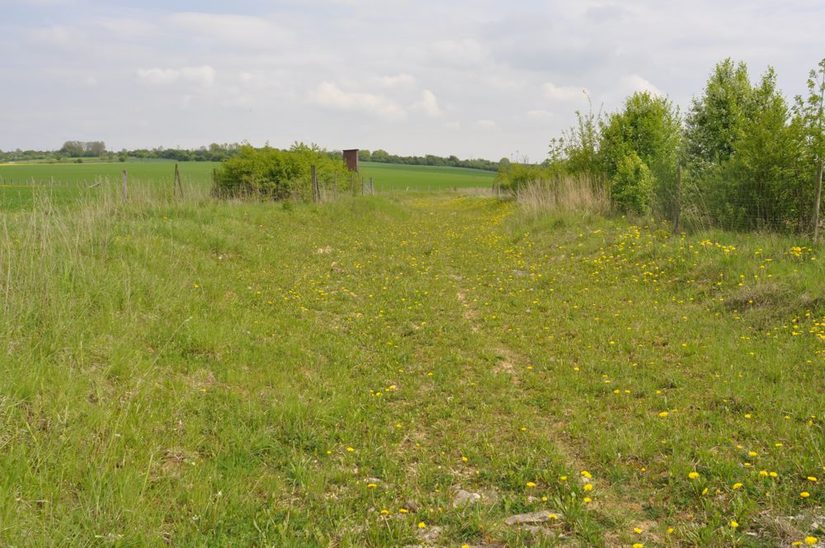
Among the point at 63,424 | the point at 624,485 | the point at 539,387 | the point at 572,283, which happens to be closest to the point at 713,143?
the point at 572,283

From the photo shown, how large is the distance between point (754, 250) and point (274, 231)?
37.7 ft

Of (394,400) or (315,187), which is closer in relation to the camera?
(394,400)

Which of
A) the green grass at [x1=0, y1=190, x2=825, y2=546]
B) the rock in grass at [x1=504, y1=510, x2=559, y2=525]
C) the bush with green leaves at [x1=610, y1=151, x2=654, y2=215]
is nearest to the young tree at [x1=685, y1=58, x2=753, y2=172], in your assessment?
the bush with green leaves at [x1=610, y1=151, x2=654, y2=215]

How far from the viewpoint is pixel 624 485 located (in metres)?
3.89

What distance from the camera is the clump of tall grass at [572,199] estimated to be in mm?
16991

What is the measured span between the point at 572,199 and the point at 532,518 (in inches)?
617

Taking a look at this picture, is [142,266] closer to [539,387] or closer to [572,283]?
[539,387]

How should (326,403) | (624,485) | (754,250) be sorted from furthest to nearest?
(754,250) < (326,403) < (624,485)

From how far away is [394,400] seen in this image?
5.41 m

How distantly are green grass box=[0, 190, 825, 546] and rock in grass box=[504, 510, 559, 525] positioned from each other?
0.26 ft

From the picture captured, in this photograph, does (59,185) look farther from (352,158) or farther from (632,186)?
(352,158)

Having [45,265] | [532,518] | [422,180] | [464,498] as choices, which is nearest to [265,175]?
[45,265]

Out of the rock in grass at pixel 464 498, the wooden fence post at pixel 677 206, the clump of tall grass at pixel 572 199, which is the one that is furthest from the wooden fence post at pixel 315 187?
the rock in grass at pixel 464 498

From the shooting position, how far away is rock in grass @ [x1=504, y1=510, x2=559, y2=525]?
137 inches
